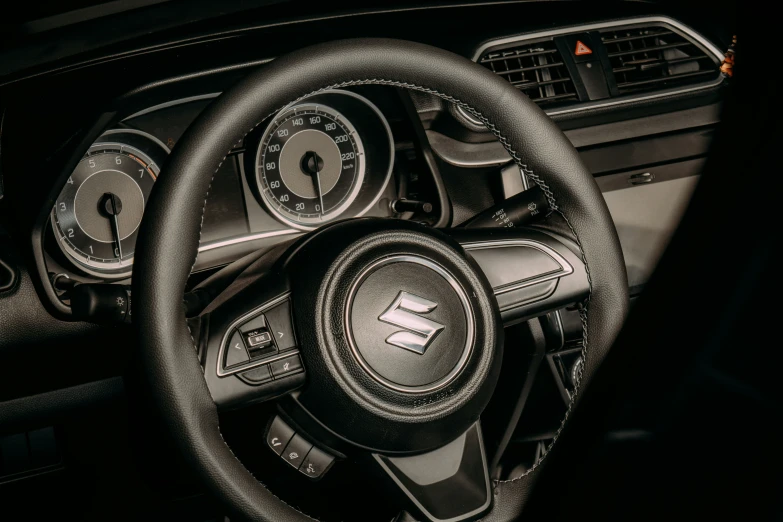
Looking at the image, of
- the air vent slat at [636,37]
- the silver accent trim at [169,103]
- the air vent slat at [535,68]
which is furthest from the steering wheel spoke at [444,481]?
the air vent slat at [636,37]

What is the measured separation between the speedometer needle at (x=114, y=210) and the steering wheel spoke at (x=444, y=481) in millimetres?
768

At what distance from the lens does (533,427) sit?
6.06 ft

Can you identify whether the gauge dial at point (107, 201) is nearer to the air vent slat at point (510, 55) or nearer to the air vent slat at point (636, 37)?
the air vent slat at point (510, 55)

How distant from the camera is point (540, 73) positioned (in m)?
1.96

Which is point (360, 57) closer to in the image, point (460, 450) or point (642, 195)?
point (460, 450)

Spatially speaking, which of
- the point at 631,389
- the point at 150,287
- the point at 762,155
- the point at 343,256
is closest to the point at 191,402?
the point at 150,287

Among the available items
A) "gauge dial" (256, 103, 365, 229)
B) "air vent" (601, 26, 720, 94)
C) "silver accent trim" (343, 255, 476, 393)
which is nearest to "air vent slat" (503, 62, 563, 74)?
"air vent" (601, 26, 720, 94)

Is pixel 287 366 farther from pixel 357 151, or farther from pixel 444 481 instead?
pixel 357 151

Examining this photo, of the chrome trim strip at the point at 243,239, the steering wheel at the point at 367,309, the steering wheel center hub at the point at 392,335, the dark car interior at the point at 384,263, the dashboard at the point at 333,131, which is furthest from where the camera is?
the chrome trim strip at the point at 243,239

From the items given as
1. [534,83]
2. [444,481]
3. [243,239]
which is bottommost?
[444,481]

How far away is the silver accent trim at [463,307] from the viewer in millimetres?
1104

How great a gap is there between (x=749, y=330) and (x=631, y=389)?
10 centimetres

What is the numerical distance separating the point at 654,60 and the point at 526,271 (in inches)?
43.2

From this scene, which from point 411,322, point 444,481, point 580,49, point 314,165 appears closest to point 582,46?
point 580,49
